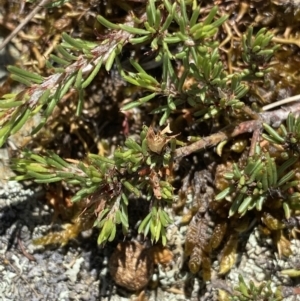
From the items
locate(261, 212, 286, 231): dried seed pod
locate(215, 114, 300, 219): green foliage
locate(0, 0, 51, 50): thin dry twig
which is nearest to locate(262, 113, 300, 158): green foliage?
locate(215, 114, 300, 219): green foliage

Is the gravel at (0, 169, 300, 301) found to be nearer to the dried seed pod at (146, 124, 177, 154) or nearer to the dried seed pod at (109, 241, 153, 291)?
the dried seed pod at (109, 241, 153, 291)

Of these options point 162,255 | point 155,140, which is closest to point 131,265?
point 162,255

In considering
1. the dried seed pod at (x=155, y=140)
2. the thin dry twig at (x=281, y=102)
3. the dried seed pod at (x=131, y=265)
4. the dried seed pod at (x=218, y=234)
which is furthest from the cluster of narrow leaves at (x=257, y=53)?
the dried seed pod at (x=131, y=265)

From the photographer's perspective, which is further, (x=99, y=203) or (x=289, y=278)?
(x=289, y=278)

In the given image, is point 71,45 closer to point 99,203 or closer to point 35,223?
point 99,203

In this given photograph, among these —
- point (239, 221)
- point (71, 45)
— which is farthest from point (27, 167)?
point (239, 221)

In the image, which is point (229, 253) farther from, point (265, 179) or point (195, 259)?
point (265, 179)

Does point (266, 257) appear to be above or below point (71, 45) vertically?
below

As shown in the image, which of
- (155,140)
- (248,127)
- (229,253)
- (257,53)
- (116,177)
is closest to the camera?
(155,140)
